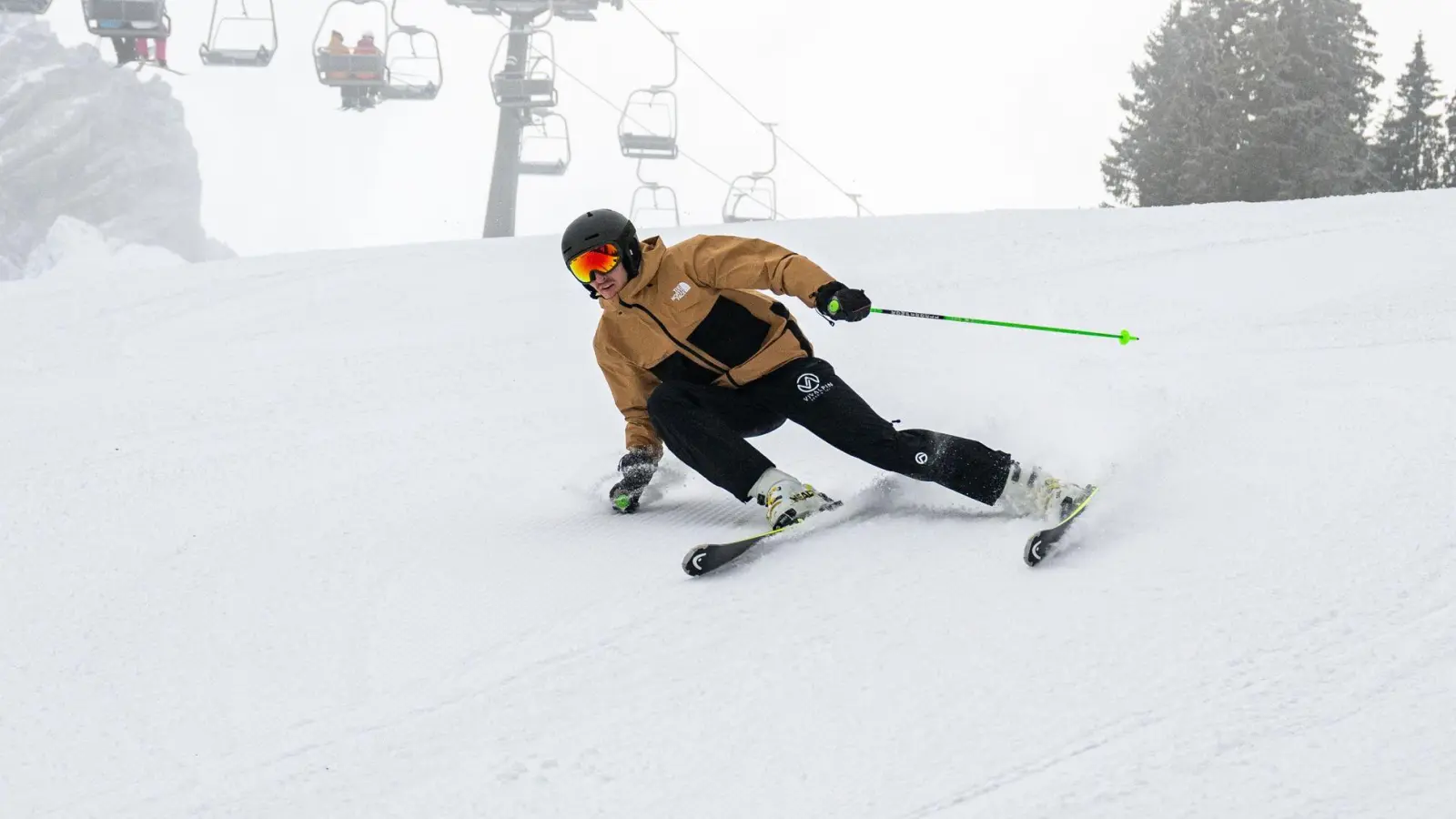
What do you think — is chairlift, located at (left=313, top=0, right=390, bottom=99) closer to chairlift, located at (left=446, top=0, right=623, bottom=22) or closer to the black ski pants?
chairlift, located at (left=446, top=0, right=623, bottom=22)

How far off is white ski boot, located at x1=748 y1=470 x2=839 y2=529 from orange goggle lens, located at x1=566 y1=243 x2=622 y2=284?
26.3 inches

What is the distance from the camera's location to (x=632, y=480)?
3.49m

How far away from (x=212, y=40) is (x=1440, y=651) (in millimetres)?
15117

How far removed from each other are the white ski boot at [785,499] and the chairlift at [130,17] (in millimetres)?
13785

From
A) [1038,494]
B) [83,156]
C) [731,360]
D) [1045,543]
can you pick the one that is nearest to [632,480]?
[731,360]

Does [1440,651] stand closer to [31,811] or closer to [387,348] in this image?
[31,811]

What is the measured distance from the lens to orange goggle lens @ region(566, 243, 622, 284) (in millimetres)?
3172

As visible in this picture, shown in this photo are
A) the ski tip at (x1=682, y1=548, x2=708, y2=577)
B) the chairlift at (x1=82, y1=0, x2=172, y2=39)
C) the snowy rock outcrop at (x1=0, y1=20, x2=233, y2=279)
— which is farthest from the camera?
the snowy rock outcrop at (x1=0, y1=20, x2=233, y2=279)

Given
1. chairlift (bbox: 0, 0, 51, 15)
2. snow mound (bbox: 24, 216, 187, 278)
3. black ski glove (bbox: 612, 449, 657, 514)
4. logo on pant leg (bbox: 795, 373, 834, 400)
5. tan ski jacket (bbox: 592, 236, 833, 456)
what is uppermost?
chairlift (bbox: 0, 0, 51, 15)

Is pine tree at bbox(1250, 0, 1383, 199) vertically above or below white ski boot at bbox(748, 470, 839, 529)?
above

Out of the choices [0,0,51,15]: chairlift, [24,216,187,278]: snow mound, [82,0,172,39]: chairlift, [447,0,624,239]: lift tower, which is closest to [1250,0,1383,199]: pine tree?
[447,0,624,239]: lift tower

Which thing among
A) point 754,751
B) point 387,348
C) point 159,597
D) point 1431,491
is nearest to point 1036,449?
point 1431,491

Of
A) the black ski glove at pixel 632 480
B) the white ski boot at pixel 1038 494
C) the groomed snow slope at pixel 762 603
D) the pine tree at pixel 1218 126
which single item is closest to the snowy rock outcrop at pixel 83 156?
the pine tree at pixel 1218 126

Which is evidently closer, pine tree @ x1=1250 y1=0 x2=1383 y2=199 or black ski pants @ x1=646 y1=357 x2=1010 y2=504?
black ski pants @ x1=646 y1=357 x2=1010 y2=504
